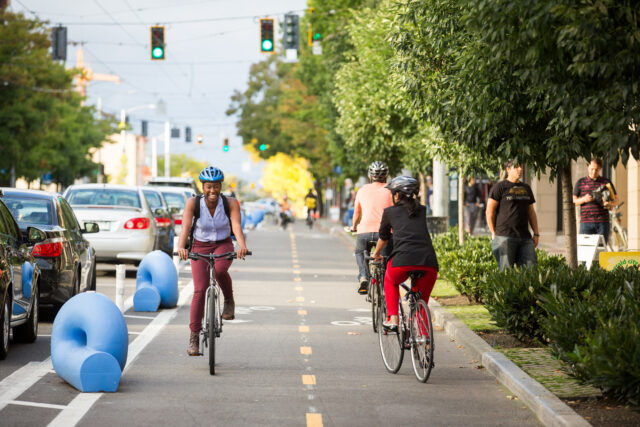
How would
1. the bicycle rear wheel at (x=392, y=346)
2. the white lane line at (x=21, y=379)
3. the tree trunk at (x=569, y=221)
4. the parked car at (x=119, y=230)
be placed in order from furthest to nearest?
the parked car at (x=119, y=230) → the tree trunk at (x=569, y=221) → the bicycle rear wheel at (x=392, y=346) → the white lane line at (x=21, y=379)

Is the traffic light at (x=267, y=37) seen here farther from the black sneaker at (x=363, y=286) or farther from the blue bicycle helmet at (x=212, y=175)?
the blue bicycle helmet at (x=212, y=175)

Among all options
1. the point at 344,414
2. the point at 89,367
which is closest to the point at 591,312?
the point at 344,414

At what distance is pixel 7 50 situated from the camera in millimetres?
52062

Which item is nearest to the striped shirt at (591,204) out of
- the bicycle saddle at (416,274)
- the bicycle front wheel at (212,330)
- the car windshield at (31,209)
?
the bicycle saddle at (416,274)

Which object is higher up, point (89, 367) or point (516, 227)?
point (516, 227)

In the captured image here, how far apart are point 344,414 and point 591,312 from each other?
1.93 meters

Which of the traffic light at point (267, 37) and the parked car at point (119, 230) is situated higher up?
the traffic light at point (267, 37)

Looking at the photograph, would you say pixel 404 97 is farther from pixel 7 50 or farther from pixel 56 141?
pixel 56 141

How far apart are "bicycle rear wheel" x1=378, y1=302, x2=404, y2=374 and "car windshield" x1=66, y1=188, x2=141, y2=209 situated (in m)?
11.6

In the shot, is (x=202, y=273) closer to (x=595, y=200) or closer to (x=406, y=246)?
(x=406, y=246)

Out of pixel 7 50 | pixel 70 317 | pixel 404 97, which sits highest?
pixel 7 50

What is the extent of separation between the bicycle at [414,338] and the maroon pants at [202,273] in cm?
157

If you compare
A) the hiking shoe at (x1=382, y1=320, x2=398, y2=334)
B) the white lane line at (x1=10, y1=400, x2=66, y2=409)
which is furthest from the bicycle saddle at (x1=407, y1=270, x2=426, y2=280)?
the white lane line at (x1=10, y1=400, x2=66, y2=409)

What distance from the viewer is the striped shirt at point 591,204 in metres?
16.2
